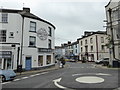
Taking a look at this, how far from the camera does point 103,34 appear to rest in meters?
46.2

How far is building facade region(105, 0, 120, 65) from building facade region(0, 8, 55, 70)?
13.6 meters

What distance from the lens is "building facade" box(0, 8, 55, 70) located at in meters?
21.0

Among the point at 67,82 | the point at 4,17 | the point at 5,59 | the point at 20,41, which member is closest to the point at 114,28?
the point at 20,41

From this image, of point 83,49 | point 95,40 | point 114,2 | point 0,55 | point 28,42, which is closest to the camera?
point 0,55

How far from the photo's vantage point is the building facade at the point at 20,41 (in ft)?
68.8

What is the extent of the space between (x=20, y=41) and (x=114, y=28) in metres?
18.3

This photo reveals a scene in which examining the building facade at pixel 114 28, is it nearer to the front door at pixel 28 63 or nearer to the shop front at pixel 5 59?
the front door at pixel 28 63

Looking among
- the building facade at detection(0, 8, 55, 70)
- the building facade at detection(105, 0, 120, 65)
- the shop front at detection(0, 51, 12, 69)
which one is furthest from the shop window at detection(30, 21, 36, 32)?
the building facade at detection(105, 0, 120, 65)

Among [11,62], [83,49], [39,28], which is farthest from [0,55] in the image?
[83,49]

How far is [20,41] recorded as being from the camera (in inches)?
869

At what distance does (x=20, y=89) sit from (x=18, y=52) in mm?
12218

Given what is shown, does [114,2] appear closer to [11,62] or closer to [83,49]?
[11,62]

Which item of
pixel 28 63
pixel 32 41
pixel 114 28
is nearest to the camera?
pixel 28 63

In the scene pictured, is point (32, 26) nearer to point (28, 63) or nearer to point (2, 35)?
point (2, 35)
